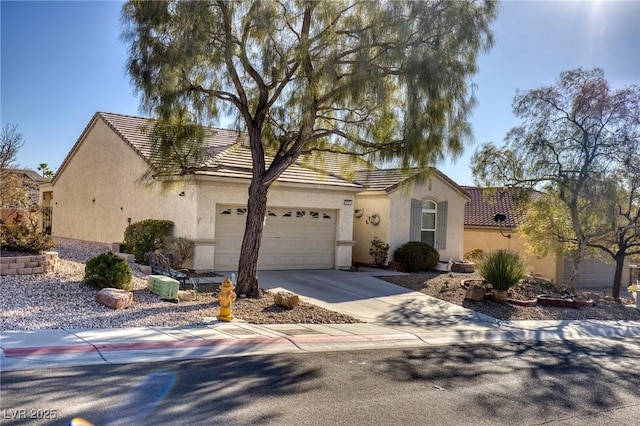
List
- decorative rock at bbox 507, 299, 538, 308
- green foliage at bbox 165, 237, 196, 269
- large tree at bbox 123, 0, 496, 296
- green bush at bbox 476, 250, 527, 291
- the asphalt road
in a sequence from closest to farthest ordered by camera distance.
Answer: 1. the asphalt road
2. large tree at bbox 123, 0, 496, 296
3. green bush at bbox 476, 250, 527, 291
4. decorative rock at bbox 507, 299, 538, 308
5. green foliage at bbox 165, 237, 196, 269

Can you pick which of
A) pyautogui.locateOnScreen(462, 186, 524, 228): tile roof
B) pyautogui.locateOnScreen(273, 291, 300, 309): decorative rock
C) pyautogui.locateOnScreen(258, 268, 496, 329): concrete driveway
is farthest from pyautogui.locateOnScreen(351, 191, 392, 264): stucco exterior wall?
pyautogui.locateOnScreen(462, 186, 524, 228): tile roof

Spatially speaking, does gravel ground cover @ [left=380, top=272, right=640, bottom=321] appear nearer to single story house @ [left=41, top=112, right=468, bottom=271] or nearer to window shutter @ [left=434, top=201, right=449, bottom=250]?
window shutter @ [left=434, top=201, right=449, bottom=250]

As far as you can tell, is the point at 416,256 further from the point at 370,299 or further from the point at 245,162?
the point at 245,162

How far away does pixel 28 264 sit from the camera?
459 inches

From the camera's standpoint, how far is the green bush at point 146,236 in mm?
16391

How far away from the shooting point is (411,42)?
11.4 meters

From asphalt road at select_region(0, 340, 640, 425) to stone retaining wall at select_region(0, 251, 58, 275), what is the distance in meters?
5.71

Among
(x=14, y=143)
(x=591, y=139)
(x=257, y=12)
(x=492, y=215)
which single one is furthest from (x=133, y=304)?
A: (x=492, y=215)

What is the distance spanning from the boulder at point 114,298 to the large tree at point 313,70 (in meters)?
2.93

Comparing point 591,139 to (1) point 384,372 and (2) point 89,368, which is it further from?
(2) point 89,368

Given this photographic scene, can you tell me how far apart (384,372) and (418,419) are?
191 centimetres

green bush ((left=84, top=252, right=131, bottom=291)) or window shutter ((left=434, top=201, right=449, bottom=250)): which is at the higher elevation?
window shutter ((left=434, top=201, right=449, bottom=250))

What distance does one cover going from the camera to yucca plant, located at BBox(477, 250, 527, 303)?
15.1 m

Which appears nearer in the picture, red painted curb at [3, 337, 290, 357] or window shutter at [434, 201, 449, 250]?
red painted curb at [3, 337, 290, 357]
